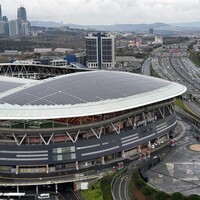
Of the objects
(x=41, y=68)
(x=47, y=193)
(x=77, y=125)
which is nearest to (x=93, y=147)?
(x=77, y=125)

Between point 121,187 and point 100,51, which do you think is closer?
point 121,187

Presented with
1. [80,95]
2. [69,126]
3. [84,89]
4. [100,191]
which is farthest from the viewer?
[84,89]

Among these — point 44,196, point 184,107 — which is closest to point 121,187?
point 44,196

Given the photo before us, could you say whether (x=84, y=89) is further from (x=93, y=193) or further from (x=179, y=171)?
(x=179, y=171)

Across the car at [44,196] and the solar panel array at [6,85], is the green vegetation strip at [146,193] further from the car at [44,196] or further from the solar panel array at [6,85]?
the solar panel array at [6,85]

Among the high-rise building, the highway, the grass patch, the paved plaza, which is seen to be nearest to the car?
the grass patch

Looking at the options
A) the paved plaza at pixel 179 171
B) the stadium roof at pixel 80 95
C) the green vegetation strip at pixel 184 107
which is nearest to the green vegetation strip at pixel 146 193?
the paved plaza at pixel 179 171

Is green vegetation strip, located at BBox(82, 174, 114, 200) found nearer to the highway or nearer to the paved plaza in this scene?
the highway

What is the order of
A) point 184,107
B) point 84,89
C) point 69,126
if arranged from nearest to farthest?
point 69,126 → point 84,89 → point 184,107
